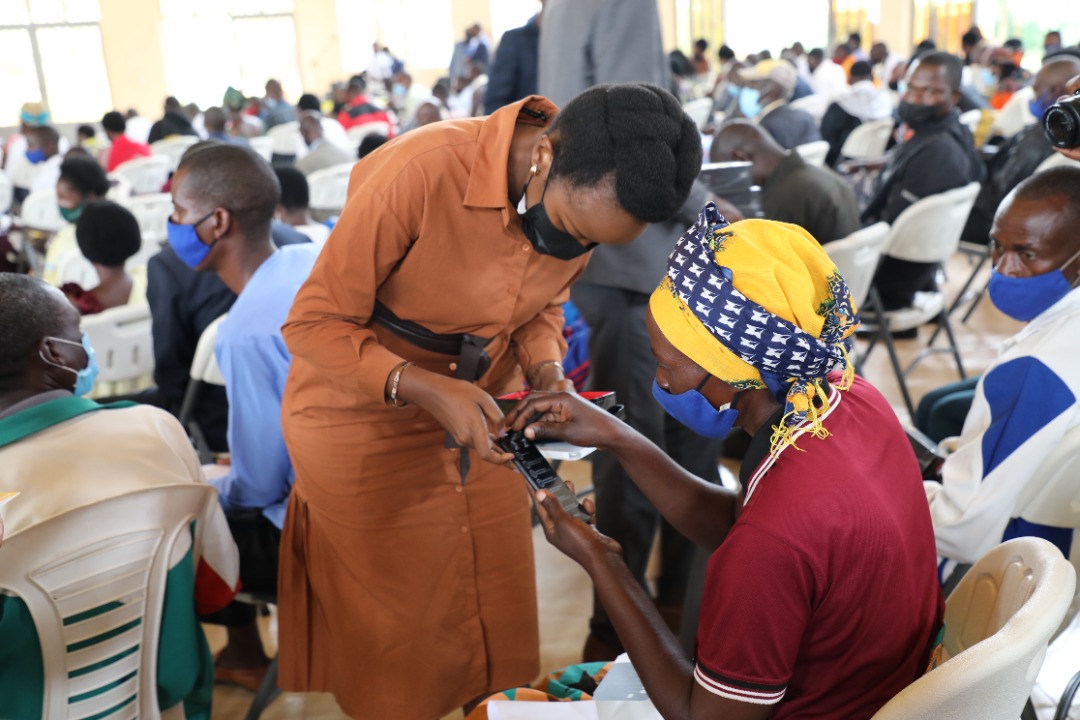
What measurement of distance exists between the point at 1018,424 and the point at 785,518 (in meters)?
1.00

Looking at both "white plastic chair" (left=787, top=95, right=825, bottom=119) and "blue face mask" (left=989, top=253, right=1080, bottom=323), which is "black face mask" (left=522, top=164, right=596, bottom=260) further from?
"white plastic chair" (left=787, top=95, right=825, bottom=119)

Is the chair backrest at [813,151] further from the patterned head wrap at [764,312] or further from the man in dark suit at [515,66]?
the patterned head wrap at [764,312]

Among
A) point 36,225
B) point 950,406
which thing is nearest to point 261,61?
point 36,225

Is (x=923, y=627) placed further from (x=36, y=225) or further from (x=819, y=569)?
(x=36, y=225)

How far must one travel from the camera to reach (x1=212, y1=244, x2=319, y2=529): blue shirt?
215 centimetres

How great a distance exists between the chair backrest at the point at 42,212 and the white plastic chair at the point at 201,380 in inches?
149

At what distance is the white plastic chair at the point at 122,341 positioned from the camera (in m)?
2.92

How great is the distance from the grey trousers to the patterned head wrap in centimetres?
123

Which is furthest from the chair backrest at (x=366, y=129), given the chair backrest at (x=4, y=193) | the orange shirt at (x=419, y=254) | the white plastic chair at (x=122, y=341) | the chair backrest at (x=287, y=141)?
the orange shirt at (x=419, y=254)

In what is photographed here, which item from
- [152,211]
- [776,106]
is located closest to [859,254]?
[776,106]

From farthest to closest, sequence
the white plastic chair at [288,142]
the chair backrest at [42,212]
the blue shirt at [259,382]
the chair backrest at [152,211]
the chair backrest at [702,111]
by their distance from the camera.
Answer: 1. the chair backrest at [702,111]
2. the white plastic chair at [288,142]
3. the chair backrest at [42,212]
4. the chair backrest at [152,211]
5. the blue shirt at [259,382]

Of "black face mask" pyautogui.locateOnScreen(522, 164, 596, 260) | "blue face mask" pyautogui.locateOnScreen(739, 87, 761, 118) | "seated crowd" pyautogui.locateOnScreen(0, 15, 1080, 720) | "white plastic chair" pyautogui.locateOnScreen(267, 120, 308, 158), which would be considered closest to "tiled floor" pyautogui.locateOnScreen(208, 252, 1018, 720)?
"seated crowd" pyautogui.locateOnScreen(0, 15, 1080, 720)

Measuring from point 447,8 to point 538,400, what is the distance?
17794 mm

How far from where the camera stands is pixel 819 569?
3.76 ft
